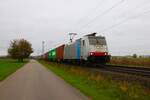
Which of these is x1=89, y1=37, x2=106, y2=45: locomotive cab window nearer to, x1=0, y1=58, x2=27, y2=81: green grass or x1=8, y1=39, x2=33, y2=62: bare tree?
x1=0, y1=58, x2=27, y2=81: green grass

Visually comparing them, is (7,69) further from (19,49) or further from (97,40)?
(19,49)

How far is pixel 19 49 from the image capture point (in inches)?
3733

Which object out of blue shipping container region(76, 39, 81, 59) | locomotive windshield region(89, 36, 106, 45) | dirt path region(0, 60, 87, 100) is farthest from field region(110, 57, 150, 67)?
dirt path region(0, 60, 87, 100)

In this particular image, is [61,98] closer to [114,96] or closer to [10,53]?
[114,96]

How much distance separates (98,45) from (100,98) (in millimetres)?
21195

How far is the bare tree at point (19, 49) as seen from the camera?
9456 cm

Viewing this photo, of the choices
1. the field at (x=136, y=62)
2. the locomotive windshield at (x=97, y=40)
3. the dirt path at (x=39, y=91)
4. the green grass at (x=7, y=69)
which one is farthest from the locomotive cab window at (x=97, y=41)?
the dirt path at (x=39, y=91)

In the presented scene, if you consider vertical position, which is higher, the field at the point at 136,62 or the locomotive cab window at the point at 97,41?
the locomotive cab window at the point at 97,41

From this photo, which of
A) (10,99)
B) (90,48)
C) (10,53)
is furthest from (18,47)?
(10,99)

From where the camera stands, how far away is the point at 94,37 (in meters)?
32.1

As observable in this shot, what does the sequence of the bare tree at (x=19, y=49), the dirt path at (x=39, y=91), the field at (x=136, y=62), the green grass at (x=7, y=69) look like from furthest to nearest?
the bare tree at (x=19, y=49) → the field at (x=136, y=62) → the green grass at (x=7, y=69) → the dirt path at (x=39, y=91)

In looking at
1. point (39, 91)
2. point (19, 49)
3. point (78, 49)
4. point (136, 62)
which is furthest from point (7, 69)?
point (19, 49)

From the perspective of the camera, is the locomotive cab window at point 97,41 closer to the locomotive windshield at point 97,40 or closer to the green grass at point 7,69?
the locomotive windshield at point 97,40

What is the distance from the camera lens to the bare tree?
94.6 meters
